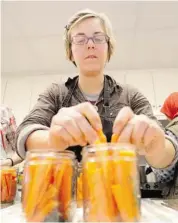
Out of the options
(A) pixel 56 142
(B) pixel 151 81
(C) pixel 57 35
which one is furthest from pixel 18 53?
(A) pixel 56 142

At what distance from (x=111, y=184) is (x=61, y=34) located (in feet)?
5.55

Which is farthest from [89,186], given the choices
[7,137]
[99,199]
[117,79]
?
[117,79]

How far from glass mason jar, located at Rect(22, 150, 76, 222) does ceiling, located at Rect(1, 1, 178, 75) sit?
142 cm

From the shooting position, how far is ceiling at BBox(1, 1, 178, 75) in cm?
163

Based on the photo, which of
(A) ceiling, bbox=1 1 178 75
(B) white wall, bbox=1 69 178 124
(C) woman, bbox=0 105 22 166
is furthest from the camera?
(B) white wall, bbox=1 69 178 124

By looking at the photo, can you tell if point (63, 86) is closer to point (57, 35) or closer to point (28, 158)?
point (28, 158)

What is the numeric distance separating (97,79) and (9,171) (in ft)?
1.17

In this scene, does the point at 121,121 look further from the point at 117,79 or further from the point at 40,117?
the point at 117,79

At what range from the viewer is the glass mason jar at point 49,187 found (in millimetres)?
325

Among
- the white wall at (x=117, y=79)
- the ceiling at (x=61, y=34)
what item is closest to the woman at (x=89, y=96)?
the ceiling at (x=61, y=34)

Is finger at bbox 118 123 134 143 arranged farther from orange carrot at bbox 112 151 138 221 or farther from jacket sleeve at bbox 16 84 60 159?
jacket sleeve at bbox 16 84 60 159

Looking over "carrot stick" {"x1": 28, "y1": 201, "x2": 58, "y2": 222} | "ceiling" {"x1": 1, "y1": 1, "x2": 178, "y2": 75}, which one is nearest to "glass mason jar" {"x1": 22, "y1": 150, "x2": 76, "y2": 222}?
"carrot stick" {"x1": 28, "y1": 201, "x2": 58, "y2": 222}

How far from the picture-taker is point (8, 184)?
669 mm

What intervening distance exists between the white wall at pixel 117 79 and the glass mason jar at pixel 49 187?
6.23 ft
